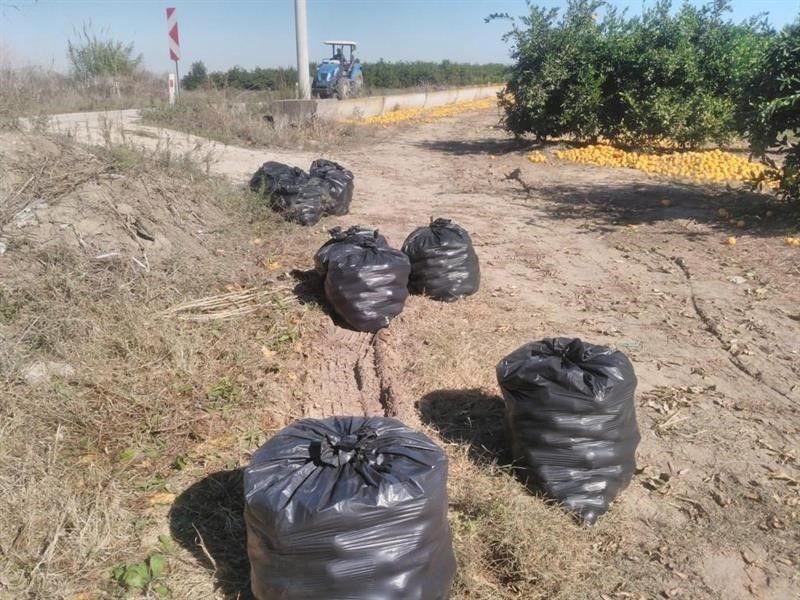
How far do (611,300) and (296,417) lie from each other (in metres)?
3.07

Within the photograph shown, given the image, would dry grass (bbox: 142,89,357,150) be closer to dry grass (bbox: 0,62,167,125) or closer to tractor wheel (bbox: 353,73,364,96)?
dry grass (bbox: 0,62,167,125)

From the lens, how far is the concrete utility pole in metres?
15.4

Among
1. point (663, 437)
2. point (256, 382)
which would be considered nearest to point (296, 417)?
point (256, 382)

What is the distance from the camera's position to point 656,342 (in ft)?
15.3

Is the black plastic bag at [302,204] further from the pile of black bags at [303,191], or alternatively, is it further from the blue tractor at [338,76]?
the blue tractor at [338,76]

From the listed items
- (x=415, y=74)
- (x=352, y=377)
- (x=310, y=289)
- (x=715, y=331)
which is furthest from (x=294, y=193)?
(x=415, y=74)

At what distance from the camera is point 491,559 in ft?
8.68

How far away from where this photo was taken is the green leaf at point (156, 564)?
8.09 feet

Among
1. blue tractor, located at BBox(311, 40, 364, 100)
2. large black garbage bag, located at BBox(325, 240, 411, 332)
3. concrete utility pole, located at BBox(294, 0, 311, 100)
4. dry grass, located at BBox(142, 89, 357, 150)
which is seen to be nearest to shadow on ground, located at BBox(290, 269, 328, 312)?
large black garbage bag, located at BBox(325, 240, 411, 332)

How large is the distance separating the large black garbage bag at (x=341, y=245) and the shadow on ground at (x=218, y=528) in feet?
6.98

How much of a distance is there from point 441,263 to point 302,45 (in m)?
12.3

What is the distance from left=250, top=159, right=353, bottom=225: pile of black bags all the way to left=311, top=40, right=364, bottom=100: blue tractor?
16667 mm

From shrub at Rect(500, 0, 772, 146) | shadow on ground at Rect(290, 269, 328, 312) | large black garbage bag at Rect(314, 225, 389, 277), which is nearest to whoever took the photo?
large black garbage bag at Rect(314, 225, 389, 277)

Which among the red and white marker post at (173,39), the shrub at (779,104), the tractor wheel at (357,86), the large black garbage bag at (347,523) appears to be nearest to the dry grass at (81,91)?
the red and white marker post at (173,39)
